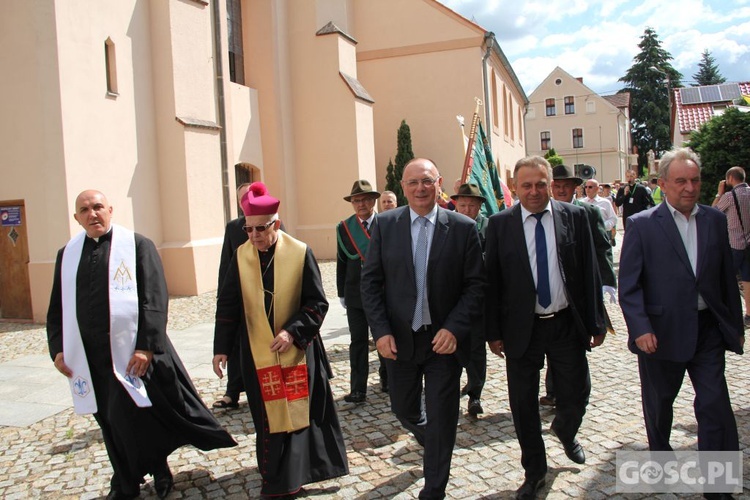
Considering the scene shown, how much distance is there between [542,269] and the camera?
3730mm

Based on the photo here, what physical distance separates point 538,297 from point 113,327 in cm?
261

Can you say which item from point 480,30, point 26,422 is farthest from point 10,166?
point 480,30

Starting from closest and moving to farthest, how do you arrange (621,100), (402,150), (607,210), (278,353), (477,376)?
(278,353)
(477,376)
(607,210)
(402,150)
(621,100)

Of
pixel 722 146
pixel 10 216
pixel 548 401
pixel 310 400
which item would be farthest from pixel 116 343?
pixel 722 146

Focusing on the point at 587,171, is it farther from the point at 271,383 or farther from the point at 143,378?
the point at 143,378

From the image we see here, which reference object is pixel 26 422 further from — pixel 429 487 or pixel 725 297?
pixel 725 297

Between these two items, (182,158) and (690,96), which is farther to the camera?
(690,96)

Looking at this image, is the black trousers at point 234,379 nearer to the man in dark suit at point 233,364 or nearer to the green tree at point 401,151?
the man in dark suit at point 233,364

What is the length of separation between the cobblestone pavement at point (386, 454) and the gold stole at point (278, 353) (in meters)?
0.56

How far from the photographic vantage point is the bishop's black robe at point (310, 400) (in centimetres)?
384

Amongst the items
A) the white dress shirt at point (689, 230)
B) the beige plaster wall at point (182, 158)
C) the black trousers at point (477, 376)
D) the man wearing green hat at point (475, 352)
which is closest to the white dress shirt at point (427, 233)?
the man wearing green hat at point (475, 352)

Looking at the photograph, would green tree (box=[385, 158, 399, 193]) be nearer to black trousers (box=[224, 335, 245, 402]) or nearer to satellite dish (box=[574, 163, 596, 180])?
satellite dish (box=[574, 163, 596, 180])

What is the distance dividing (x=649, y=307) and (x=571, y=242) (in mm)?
585

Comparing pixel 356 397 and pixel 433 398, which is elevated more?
pixel 433 398
